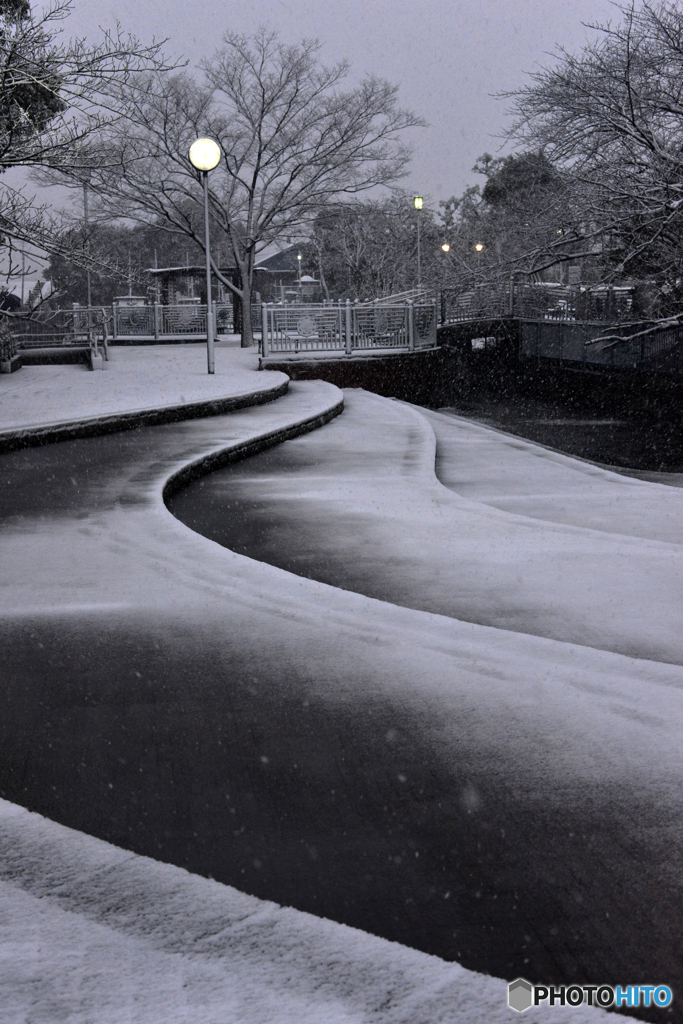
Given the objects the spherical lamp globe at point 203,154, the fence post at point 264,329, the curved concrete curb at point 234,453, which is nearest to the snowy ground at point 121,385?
the fence post at point 264,329

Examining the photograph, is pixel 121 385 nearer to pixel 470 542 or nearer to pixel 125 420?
pixel 125 420

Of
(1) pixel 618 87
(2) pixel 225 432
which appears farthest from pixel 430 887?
(1) pixel 618 87

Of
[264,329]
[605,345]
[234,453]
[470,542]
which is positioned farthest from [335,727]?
[605,345]

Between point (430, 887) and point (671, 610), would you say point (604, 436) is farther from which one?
point (430, 887)

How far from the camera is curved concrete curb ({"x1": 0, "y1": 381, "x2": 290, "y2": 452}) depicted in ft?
36.6

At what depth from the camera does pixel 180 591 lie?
5.20 m

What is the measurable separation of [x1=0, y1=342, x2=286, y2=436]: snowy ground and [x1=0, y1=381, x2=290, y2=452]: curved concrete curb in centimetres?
12

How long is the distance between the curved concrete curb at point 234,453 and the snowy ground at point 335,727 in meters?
1.68

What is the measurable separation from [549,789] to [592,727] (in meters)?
0.52

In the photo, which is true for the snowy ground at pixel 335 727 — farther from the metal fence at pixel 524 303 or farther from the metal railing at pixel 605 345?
the metal fence at pixel 524 303

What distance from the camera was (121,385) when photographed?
60.6 feet

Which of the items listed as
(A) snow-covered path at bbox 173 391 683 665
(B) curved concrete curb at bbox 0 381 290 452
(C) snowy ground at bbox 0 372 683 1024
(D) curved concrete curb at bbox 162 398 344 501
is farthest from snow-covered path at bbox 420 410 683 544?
(B) curved concrete curb at bbox 0 381 290 452

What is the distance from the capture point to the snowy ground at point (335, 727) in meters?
2.18

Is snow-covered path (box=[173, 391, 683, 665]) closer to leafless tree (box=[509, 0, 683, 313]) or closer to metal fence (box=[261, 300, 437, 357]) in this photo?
leafless tree (box=[509, 0, 683, 313])
